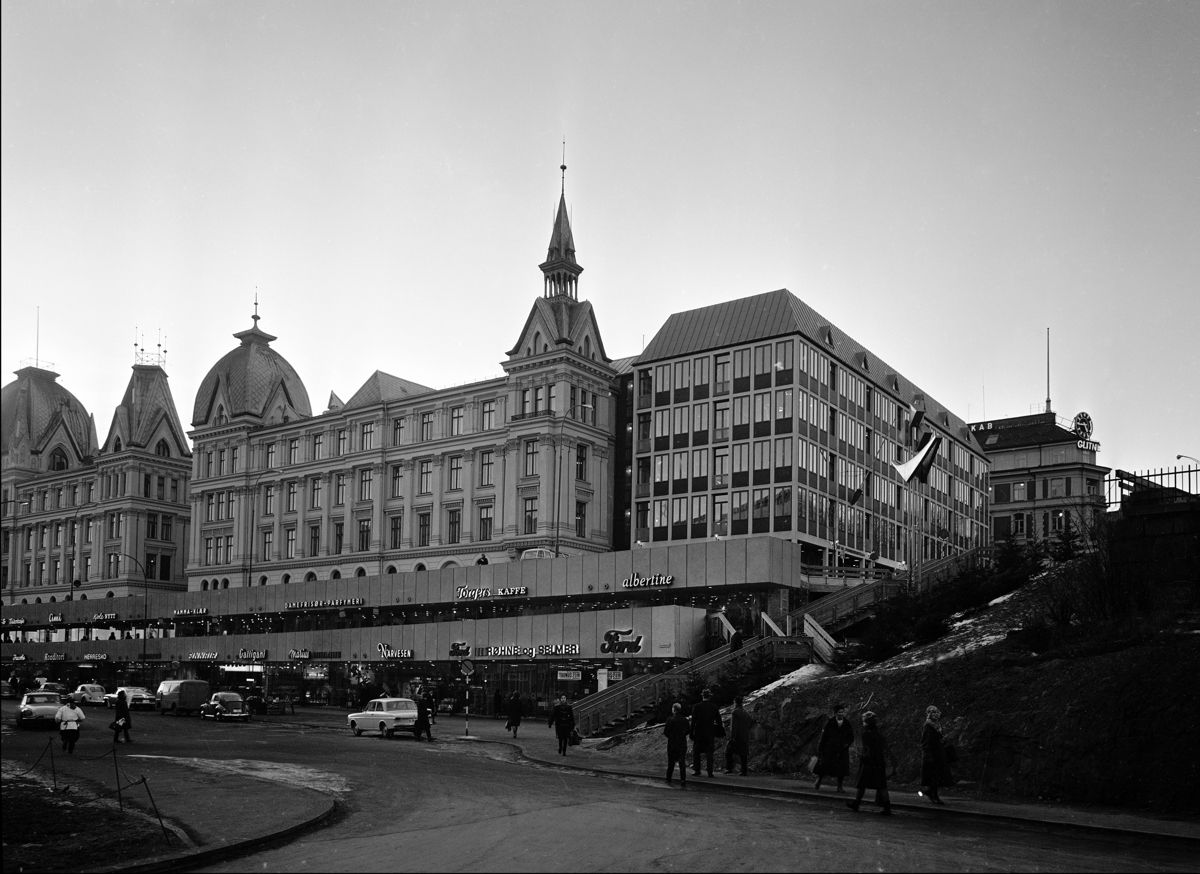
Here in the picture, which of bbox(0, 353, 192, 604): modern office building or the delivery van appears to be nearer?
the delivery van

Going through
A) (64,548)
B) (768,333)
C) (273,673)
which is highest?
(768,333)

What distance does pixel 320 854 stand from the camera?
1711cm

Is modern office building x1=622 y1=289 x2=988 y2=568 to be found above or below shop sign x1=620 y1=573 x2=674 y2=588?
above

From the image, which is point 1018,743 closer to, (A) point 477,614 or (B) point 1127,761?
(B) point 1127,761

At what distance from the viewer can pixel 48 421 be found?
147125 mm

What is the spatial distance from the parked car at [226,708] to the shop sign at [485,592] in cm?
2248

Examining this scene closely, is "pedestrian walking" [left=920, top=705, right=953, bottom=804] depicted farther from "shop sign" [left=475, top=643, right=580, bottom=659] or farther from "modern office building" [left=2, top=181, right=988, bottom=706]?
"shop sign" [left=475, top=643, right=580, bottom=659]

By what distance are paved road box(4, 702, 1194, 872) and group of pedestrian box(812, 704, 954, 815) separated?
0.63 meters

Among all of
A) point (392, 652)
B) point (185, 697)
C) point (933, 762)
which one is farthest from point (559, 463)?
point (933, 762)

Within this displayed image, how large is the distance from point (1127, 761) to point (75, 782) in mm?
21604

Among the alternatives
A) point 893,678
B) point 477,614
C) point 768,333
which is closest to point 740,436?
point 768,333

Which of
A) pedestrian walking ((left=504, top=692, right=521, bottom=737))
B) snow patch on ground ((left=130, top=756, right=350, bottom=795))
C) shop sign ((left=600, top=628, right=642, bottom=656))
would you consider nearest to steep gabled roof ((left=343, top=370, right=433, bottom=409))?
shop sign ((left=600, top=628, right=642, bottom=656))

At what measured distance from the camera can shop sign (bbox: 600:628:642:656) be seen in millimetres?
62872

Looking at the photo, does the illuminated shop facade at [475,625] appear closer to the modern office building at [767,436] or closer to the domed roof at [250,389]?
the modern office building at [767,436]
